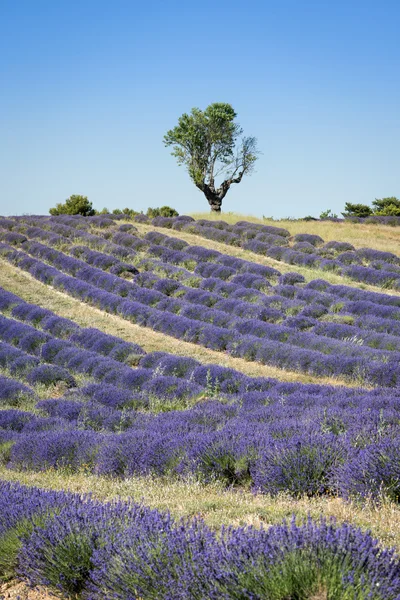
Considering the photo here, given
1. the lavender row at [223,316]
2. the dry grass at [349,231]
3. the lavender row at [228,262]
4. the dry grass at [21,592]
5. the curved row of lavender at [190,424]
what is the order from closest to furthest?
the dry grass at [21,592] → the curved row of lavender at [190,424] → the lavender row at [223,316] → the lavender row at [228,262] → the dry grass at [349,231]

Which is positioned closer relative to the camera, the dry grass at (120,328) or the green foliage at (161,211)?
the dry grass at (120,328)

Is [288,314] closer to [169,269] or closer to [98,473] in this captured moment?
[169,269]

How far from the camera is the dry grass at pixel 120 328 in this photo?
1427cm

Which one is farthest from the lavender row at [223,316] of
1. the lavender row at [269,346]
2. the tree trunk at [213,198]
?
the tree trunk at [213,198]

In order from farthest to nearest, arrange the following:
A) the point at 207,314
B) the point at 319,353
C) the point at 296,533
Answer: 1. the point at 207,314
2. the point at 319,353
3. the point at 296,533

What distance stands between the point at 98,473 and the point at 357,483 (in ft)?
10.1

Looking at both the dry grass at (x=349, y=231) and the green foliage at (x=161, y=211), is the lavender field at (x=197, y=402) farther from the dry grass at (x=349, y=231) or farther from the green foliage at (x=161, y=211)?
the green foliage at (x=161, y=211)

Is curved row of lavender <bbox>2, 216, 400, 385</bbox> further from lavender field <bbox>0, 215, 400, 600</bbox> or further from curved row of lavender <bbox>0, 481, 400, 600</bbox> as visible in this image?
curved row of lavender <bbox>0, 481, 400, 600</bbox>

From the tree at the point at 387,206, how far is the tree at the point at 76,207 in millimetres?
16260

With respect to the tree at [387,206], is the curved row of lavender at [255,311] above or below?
below

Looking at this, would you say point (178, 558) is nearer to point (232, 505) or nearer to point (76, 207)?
point (232, 505)

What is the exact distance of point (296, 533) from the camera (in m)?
3.02

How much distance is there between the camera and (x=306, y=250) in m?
25.1

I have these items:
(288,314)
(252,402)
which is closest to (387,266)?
(288,314)
